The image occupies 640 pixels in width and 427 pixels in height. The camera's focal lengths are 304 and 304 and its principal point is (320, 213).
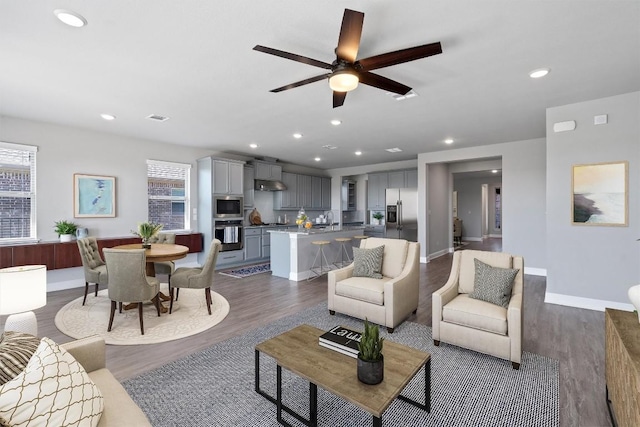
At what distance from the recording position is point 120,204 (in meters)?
5.65

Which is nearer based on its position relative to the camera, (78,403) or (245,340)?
(78,403)

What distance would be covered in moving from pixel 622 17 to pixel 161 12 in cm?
327

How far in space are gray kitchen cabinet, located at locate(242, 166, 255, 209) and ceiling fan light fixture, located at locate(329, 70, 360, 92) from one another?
539 cm

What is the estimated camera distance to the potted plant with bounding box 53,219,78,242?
190 inches

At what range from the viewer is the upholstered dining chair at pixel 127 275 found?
3.14 metres

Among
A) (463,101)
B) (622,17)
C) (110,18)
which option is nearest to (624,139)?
(463,101)

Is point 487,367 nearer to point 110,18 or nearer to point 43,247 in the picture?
point 110,18

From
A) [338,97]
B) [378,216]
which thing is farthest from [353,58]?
[378,216]

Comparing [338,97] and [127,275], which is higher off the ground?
[338,97]

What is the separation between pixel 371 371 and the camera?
5.18 feet

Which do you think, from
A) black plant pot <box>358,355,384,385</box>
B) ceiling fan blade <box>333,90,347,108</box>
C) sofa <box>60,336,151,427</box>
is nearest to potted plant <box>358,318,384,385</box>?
black plant pot <box>358,355,384,385</box>

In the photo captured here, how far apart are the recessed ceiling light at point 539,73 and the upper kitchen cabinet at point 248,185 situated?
5944 millimetres

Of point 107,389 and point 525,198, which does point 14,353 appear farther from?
point 525,198

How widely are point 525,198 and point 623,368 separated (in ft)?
17.0
